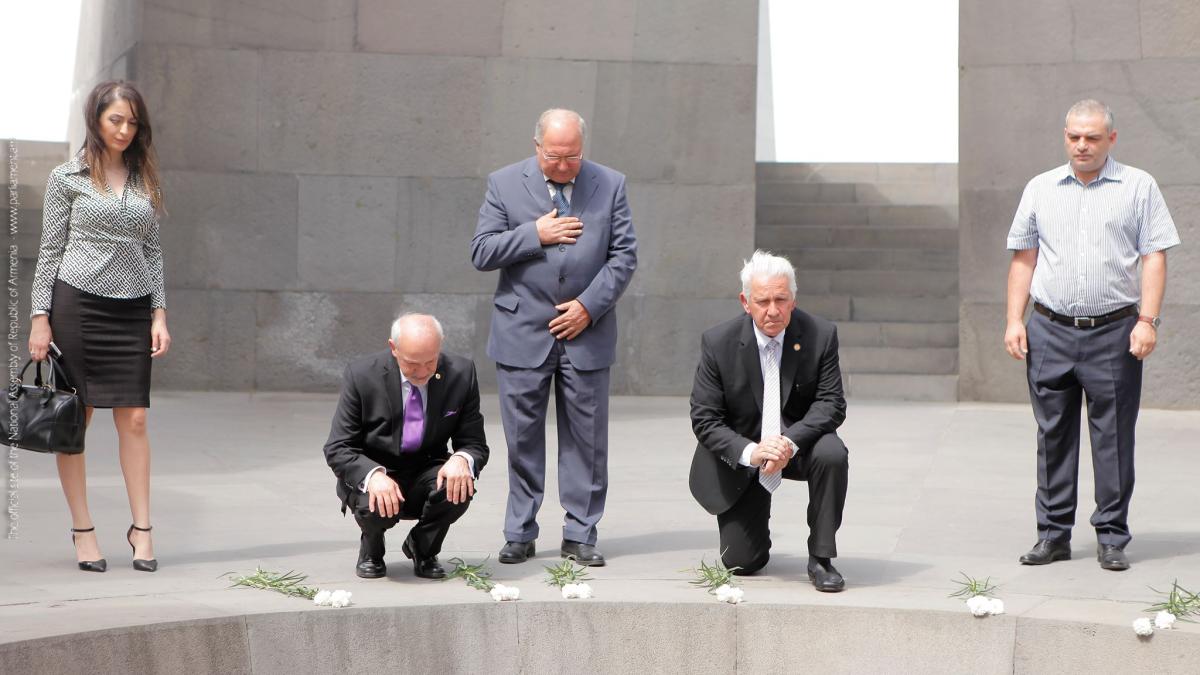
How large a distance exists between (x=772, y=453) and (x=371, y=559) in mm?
1341

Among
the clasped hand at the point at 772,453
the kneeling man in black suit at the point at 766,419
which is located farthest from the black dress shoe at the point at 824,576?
the clasped hand at the point at 772,453

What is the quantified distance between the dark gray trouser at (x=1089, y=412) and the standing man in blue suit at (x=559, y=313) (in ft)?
4.98

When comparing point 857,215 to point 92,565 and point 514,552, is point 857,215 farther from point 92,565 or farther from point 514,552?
point 92,565

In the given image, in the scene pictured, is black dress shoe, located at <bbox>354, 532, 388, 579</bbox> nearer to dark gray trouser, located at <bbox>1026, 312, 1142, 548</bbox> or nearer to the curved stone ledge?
the curved stone ledge

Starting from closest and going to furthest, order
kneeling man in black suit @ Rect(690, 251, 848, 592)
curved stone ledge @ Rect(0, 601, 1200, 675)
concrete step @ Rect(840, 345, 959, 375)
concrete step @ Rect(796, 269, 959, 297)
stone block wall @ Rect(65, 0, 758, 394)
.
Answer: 1. curved stone ledge @ Rect(0, 601, 1200, 675)
2. kneeling man in black suit @ Rect(690, 251, 848, 592)
3. stone block wall @ Rect(65, 0, 758, 394)
4. concrete step @ Rect(840, 345, 959, 375)
5. concrete step @ Rect(796, 269, 959, 297)

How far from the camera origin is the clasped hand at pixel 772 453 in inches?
180

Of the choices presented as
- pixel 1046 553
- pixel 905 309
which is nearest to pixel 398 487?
pixel 1046 553

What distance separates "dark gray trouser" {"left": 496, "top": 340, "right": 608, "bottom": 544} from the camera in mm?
5180

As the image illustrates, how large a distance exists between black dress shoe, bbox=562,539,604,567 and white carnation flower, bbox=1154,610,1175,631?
1.81m

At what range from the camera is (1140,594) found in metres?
4.58

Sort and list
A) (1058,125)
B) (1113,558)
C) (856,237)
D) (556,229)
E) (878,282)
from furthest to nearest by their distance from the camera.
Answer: (856,237)
(878,282)
(1058,125)
(556,229)
(1113,558)

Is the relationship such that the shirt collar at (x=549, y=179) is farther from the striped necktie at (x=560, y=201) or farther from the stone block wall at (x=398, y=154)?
the stone block wall at (x=398, y=154)

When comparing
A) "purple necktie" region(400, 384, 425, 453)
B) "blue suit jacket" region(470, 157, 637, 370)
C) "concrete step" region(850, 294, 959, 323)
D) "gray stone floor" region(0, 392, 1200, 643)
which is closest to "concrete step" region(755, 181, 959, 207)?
"concrete step" region(850, 294, 959, 323)

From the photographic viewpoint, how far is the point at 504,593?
4418 millimetres
